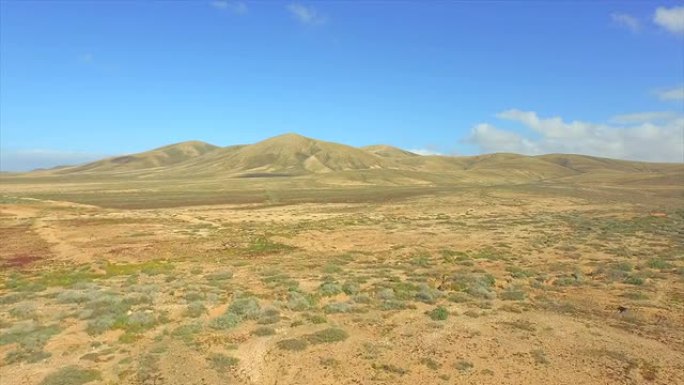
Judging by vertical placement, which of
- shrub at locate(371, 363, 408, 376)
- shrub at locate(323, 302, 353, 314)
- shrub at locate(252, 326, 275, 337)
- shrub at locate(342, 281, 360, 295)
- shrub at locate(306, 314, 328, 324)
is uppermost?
shrub at locate(342, 281, 360, 295)

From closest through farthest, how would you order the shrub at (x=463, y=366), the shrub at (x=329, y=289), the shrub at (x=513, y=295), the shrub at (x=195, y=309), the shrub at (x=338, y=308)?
the shrub at (x=463, y=366) → the shrub at (x=195, y=309) → the shrub at (x=338, y=308) → the shrub at (x=513, y=295) → the shrub at (x=329, y=289)

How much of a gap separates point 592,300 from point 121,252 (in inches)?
1212

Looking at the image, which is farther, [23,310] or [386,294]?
[386,294]

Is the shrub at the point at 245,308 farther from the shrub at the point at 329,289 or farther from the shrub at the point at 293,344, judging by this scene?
the shrub at the point at 329,289

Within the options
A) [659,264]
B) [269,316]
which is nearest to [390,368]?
[269,316]

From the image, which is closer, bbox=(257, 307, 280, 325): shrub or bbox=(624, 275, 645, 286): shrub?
bbox=(257, 307, 280, 325): shrub

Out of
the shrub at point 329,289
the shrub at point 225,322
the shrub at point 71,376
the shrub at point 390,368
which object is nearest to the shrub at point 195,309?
the shrub at point 225,322

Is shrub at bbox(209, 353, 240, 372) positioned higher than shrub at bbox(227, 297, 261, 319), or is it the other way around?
shrub at bbox(227, 297, 261, 319)

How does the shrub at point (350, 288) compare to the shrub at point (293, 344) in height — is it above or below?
above

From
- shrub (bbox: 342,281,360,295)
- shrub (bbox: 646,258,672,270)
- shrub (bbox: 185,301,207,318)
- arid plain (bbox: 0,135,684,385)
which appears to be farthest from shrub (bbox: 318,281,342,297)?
shrub (bbox: 646,258,672,270)

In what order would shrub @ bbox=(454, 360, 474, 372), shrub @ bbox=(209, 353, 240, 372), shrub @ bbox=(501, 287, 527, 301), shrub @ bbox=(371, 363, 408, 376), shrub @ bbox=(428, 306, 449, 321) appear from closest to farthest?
1. shrub @ bbox=(371, 363, 408, 376)
2. shrub @ bbox=(454, 360, 474, 372)
3. shrub @ bbox=(209, 353, 240, 372)
4. shrub @ bbox=(428, 306, 449, 321)
5. shrub @ bbox=(501, 287, 527, 301)

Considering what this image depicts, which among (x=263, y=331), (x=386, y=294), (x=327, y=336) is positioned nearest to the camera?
(x=327, y=336)

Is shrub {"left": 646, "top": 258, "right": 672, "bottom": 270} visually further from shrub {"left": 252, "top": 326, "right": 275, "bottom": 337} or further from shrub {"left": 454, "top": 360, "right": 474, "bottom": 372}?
shrub {"left": 252, "top": 326, "right": 275, "bottom": 337}

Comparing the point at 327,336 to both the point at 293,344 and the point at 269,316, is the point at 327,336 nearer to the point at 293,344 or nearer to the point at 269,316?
the point at 293,344
